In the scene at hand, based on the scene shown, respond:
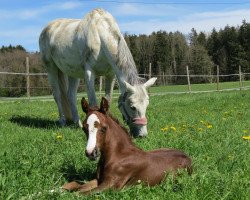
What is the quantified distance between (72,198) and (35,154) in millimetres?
1598

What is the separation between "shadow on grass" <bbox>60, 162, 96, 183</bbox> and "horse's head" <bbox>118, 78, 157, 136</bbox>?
211 centimetres

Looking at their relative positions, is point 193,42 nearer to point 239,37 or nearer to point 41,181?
point 239,37

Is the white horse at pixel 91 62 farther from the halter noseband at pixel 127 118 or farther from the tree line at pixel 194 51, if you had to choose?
the tree line at pixel 194 51

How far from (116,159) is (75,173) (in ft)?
2.48

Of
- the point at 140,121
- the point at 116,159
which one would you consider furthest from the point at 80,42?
the point at 116,159

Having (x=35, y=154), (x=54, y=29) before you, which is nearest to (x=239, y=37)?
(x=54, y=29)

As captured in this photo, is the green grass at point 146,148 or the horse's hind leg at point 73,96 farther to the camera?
the horse's hind leg at point 73,96

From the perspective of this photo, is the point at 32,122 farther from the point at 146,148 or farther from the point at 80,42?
the point at 146,148

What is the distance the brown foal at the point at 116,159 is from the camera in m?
4.09

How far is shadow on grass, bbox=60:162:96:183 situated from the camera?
4744mm

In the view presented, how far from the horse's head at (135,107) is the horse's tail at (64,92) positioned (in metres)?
3.24

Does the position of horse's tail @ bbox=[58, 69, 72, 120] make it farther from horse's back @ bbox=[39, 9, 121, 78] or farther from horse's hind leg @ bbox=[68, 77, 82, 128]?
horse's back @ bbox=[39, 9, 121, 78]

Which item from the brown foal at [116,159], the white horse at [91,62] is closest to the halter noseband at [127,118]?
the white horse at [91,62]

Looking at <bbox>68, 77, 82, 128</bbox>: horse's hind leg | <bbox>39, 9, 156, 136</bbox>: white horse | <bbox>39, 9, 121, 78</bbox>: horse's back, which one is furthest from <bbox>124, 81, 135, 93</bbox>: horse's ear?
<bbox>68, 77, 82, 128</bbox>: horse's hind leg
